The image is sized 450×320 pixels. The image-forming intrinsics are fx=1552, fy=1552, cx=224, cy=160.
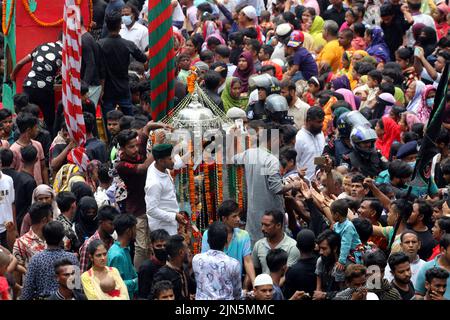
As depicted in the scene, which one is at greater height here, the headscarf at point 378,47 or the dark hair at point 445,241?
the headscarf at point 378,47

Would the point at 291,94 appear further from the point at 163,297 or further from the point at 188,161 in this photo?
the point at 163,297

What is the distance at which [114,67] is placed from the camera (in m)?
19.5

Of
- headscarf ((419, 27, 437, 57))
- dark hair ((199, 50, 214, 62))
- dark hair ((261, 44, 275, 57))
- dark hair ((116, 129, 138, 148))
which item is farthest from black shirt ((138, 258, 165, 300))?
headscarf ((419, 27, 437, 57))

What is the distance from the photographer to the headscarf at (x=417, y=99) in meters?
19.1

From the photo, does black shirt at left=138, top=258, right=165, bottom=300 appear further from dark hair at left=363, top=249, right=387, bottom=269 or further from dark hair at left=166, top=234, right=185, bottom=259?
dark hair at left=363, top=249, right=387, bottom=269

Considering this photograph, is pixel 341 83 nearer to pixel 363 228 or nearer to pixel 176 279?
pixel 363 228

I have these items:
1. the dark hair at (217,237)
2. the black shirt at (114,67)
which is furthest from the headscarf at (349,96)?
the dark hair at (217,237)

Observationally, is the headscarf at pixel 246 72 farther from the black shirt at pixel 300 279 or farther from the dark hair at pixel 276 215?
the black shirt at pixel 300 279

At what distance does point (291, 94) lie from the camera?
18.8 m

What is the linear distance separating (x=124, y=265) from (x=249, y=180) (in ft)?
5.98

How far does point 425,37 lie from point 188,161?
24.8 ft

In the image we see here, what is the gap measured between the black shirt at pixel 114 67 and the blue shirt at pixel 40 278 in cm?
648

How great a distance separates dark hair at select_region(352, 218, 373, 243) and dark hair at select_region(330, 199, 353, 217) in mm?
139
